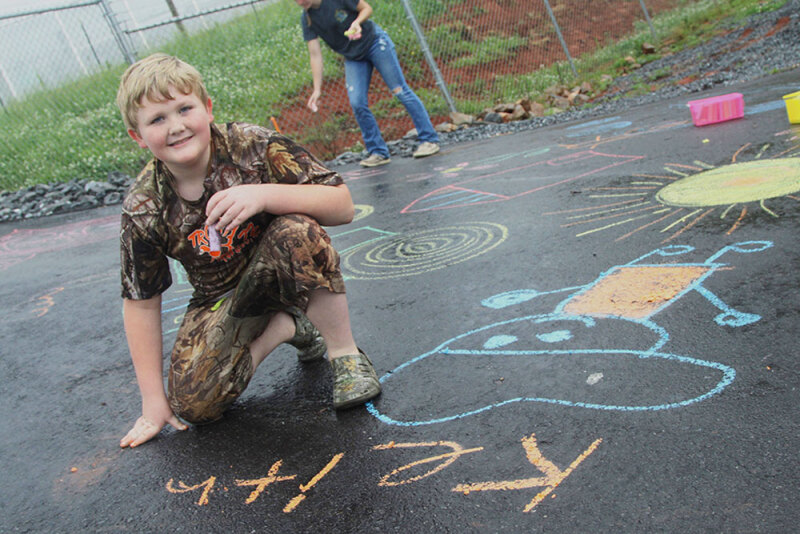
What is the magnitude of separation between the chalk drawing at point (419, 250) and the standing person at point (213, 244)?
119cm

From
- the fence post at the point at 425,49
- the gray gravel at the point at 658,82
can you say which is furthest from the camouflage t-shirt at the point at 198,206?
the fence post at the point at 425,49

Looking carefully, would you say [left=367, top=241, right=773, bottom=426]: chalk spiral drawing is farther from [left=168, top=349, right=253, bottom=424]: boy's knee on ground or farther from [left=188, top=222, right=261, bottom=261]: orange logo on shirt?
[left=188, top=222, right=261, bottom=261]: orange logo on shirt

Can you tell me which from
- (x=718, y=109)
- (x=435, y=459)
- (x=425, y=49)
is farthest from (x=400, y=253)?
(x=425, y=49)

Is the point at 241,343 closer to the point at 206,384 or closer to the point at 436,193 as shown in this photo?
the point at 206,384

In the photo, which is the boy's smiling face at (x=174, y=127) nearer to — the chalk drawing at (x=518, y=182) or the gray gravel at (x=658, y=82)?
the chalk drawing at (x=518, y=182)

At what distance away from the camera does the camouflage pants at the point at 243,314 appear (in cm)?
217

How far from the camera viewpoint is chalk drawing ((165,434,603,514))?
1.61m

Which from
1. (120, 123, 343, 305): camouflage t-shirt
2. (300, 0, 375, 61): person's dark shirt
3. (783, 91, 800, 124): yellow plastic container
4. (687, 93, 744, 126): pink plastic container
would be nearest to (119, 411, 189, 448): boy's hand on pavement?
(120, 123, 343, 305): camouflage t-shirt

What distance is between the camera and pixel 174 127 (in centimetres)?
212

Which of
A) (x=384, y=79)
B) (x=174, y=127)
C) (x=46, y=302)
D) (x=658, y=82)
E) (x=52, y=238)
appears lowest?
(x=658, y=82)

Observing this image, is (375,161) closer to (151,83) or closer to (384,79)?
(384,79)

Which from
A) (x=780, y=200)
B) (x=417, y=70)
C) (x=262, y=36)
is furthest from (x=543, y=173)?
(x=262, y=36)

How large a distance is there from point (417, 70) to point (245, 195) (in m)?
10.2

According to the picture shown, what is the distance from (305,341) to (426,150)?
4556 mm
